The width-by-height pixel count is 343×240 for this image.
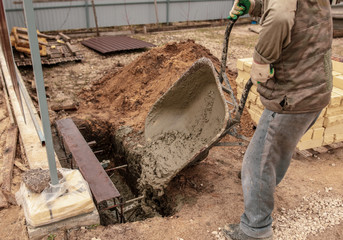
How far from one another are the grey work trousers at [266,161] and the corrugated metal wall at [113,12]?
11.0 metres

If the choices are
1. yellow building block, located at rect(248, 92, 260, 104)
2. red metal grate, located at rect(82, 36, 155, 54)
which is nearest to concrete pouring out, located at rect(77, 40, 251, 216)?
yellow building block, located at rect(248, 92, 260, 104)

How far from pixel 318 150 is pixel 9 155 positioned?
3.94 metres

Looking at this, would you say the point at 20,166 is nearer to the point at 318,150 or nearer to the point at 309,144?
the point at 309,144

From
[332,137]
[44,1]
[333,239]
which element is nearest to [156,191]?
[333,239]

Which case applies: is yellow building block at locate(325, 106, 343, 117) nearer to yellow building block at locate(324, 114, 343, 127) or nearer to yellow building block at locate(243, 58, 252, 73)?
yellow building block at locate(324, 114, 343, 127)

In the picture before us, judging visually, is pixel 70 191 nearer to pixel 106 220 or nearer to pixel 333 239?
pixel 106 220

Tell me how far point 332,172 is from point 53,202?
3213 millimetres

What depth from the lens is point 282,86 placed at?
7.42 feet


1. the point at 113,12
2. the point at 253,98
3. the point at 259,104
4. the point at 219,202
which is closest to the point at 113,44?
the point at 113,12

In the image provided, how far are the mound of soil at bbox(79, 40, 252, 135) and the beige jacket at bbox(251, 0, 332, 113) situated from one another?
2.74 meters

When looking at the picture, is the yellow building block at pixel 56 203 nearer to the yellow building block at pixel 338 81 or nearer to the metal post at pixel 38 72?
the metal post at pixel 38 72

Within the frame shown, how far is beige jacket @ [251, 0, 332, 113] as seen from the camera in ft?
6.50

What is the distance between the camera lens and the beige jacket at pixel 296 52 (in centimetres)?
198

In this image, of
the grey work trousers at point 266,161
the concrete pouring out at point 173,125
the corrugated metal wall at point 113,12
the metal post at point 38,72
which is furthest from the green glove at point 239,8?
the corrugated metal wall at point 113,12
